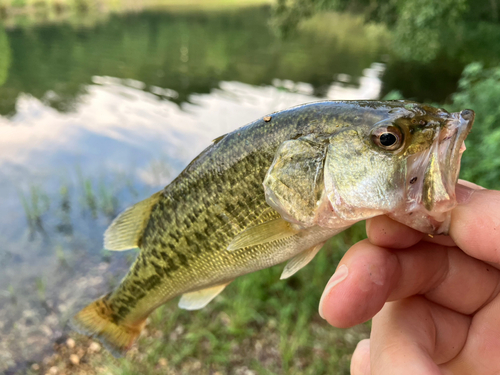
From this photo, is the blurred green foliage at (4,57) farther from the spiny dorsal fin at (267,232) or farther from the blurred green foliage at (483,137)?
the blurred green foliage at (483,137)

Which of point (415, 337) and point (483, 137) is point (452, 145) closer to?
point (415, 337)

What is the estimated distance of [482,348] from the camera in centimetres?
158

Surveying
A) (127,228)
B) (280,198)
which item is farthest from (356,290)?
(127,228)

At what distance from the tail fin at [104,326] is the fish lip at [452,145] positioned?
7.34ft

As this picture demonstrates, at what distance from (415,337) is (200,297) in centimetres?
140

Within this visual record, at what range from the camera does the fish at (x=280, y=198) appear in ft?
4.50

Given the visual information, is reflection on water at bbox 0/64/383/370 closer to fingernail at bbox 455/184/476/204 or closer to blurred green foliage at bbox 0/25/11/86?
blurred green foliage at bbox 0/25/11/86

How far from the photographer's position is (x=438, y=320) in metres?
1.68

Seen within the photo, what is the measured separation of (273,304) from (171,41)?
26.8 m

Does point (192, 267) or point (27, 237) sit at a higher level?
point (192, 267)

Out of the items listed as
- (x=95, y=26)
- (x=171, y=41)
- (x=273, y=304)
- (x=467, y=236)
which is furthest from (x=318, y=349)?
(x=95, y=26)

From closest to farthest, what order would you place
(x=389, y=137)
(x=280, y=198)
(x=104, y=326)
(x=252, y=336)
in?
(x=389, y=137) < (x=280, y=198) < (x=104, y=326) < (x=252, y=336)

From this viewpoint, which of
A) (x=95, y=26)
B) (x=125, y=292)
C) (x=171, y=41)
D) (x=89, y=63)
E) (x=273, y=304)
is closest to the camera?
(x=125, y=292)

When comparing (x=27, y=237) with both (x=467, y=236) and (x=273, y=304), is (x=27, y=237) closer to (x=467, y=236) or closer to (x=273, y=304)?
(x=273, y=304)
